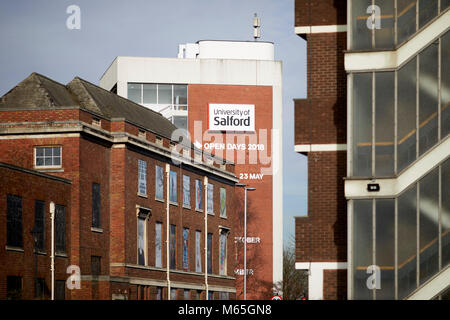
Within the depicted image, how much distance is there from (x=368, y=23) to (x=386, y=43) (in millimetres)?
863

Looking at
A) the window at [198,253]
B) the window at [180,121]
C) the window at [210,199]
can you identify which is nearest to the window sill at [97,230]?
the window at [198,253]

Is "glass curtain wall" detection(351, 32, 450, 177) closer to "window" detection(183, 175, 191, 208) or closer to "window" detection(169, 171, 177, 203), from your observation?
"window" detection(169, 171, 177, 203)

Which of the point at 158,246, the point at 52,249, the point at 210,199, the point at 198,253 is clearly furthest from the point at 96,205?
the point at 210,199

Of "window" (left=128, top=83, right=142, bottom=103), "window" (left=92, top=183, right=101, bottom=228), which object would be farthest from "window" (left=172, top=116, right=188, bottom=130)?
"window" (left=92, top=183, right=101, bottom=228)

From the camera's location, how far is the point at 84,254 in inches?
2426

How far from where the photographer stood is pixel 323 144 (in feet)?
102

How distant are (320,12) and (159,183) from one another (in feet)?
140

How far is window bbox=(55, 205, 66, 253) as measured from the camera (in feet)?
195

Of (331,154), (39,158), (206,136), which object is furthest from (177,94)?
(331,154)

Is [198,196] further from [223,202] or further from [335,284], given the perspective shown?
[335,284]

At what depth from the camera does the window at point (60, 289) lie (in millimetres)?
58594

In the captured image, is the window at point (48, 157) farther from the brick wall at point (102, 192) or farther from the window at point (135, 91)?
the window at point (135, 91)

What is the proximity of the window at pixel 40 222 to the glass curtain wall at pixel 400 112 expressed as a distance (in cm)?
3104

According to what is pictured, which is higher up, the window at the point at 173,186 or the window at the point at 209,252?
the window at the point at 173,186
